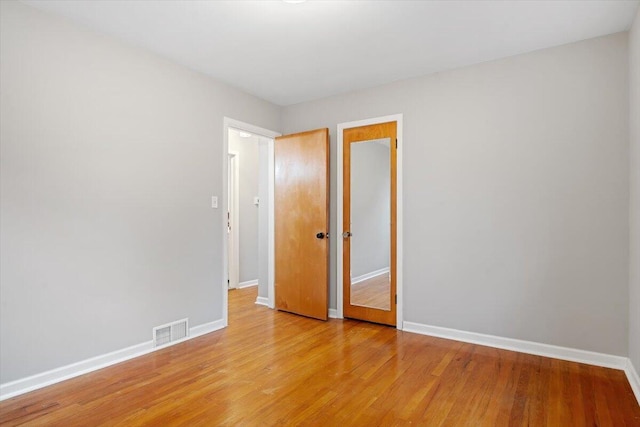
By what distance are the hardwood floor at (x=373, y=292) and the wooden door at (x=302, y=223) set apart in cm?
35

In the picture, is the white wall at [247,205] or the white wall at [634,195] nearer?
the white wall at [634,195]

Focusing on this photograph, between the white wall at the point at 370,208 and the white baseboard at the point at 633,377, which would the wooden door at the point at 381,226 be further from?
the white baseboard at the point at 633,377

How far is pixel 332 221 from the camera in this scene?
409cm

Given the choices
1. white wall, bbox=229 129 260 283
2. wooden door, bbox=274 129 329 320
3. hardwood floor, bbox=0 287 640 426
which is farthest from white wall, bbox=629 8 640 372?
white wall, bbox=229 129 260 283

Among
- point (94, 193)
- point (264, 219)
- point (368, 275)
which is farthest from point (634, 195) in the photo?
point (94, 193)

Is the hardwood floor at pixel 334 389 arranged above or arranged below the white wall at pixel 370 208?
below

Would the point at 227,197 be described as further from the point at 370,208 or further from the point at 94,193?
the point at 370,208

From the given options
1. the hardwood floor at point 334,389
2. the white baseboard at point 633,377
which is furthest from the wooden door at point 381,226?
the white baseboard at point 633,377

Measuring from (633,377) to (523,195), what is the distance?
58.8 inches

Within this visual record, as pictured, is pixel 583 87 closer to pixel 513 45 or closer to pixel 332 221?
pixel 513 45

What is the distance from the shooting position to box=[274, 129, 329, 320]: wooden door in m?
3.94

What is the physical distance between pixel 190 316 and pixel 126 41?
8.22 feet

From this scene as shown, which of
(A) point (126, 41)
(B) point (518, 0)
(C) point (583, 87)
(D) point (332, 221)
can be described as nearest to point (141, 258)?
(A) point (126, 41)

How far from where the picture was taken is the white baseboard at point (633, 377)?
7.32ft
